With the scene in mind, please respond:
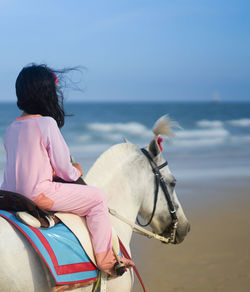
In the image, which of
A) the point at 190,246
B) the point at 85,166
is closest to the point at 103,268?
the point at 190,246

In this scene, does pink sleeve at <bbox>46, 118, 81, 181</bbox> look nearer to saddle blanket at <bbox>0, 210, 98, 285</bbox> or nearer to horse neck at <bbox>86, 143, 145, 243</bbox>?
saddle blanket at <bbox>0, 210, 98, 285</bbox>

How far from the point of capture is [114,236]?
2340mm

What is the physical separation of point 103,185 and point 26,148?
2.24 feet

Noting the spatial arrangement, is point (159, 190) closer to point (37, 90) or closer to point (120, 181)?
point (120, 181)

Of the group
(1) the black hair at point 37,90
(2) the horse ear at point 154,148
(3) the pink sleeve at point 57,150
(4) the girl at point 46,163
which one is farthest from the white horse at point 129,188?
(1) the black hair at point 37,90

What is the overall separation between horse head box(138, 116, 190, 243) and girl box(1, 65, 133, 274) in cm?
50

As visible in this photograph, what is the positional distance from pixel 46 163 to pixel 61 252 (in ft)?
1.56

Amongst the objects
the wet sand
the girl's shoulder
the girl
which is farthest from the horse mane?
the wet sand

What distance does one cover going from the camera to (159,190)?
274cm

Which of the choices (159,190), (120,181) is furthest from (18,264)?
(159,190)

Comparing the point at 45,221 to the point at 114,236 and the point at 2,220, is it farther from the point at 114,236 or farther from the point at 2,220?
the point at 114,236

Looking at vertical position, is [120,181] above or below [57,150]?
below

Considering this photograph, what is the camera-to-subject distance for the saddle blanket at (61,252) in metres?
2.00

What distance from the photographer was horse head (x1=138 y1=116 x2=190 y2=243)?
2.73m
